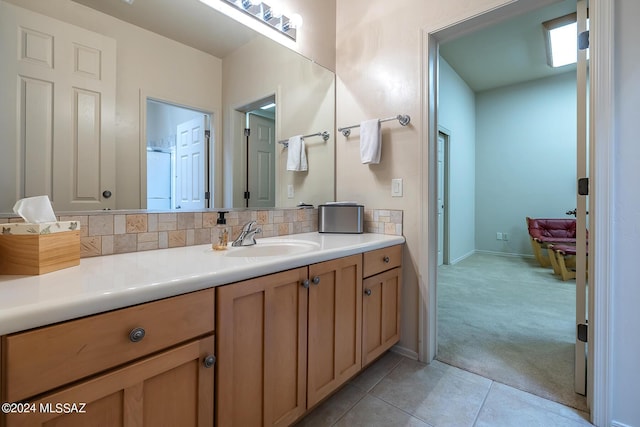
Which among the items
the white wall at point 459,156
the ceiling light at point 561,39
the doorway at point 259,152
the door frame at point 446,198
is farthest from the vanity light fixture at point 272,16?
the door frame at point 446,198

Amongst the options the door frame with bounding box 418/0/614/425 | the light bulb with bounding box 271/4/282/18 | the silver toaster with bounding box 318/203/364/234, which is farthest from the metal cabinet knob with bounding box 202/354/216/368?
the light bulb with bounding box 271/4/282/18

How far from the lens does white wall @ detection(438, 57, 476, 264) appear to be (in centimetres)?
411

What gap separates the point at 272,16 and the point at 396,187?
127 centimetres

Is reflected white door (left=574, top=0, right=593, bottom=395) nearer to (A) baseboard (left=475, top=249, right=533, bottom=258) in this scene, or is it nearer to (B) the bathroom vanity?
(B) the bathroom vanity

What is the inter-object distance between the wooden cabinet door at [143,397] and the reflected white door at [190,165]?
75 centimetres

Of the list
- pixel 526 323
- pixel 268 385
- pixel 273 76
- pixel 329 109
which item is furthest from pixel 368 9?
pixel 526 323

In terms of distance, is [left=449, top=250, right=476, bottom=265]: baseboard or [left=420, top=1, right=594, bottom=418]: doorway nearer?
[left=420, top=1, right=594, bottom=418]: doorway

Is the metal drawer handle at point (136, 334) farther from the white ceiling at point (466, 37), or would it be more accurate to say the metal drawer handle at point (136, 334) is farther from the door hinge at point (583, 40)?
the door hinge at point (583, 40)

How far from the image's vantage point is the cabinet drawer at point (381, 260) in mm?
1450

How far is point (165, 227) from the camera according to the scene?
125 centimetres

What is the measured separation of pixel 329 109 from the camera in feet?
6.88

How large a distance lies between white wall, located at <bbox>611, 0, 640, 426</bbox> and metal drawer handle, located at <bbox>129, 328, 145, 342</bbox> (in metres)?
1.71

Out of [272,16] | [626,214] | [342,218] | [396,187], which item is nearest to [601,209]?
[626,214]

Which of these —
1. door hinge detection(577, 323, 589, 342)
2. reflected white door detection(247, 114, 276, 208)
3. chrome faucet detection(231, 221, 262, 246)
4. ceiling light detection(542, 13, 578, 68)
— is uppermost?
ceiling light detection(542, 13, 578, 68)
